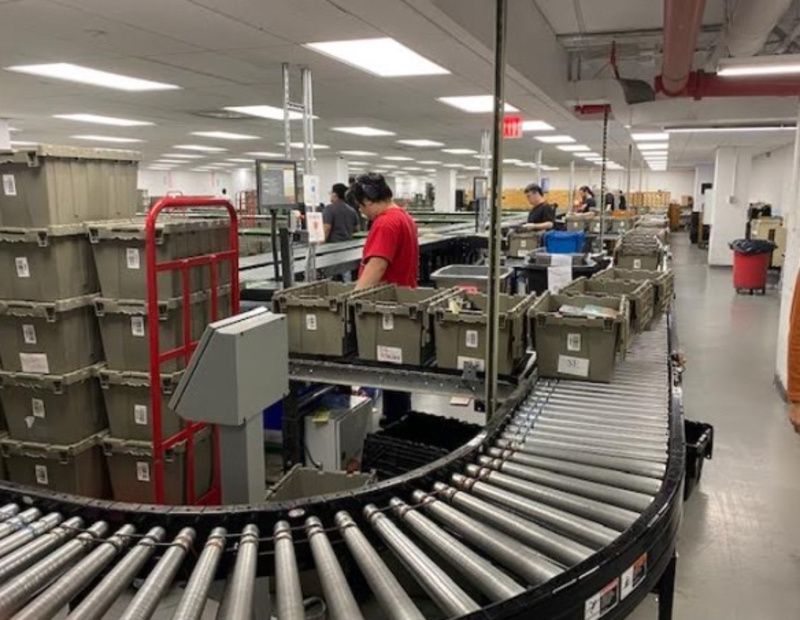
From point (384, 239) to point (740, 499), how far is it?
2.60 m

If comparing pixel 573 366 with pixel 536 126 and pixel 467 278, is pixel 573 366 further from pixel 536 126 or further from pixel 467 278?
pixel 536 126

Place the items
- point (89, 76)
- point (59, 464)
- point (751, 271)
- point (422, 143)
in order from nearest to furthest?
point (59, 464), point (89, 76), point (751, 271), point (422, 143)

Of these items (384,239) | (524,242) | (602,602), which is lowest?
(602,602)

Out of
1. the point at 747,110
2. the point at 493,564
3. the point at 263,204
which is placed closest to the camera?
the point at 493,564

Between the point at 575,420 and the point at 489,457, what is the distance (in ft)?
1.55

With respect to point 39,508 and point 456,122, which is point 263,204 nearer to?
point 39,508

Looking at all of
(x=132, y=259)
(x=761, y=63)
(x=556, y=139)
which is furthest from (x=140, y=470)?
(x=556, y=139)

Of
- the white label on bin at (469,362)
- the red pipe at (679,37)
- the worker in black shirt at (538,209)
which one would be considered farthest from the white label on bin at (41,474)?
the worker in black shirt at (538,209)

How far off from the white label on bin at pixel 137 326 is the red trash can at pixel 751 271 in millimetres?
10279

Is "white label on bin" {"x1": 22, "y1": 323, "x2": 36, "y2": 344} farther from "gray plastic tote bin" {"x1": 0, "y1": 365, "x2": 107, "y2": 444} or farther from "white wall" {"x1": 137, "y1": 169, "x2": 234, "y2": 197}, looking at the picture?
"white wall" {"x1": 137, "y1": 169, "x2": 234, "y2": 197}

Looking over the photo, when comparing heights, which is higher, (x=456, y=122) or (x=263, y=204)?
(x=456, y=122)

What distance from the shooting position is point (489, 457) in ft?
6.66

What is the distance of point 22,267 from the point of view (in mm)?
3174

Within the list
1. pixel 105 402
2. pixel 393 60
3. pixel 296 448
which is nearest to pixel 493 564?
pixel 296 448
